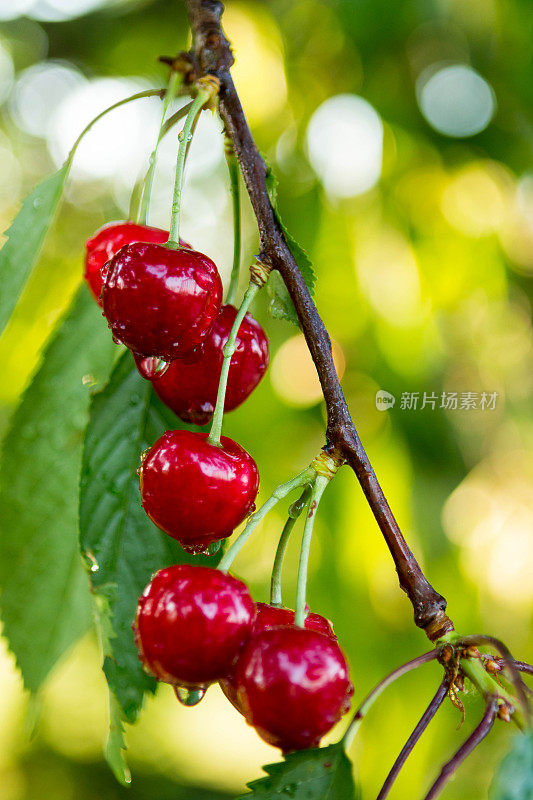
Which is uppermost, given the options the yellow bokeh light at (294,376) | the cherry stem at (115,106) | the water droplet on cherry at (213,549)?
the cherry stem at (115,106)

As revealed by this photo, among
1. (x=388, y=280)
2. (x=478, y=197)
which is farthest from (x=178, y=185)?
(x=478, y=197)

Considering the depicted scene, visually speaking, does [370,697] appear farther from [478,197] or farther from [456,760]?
[478,197]

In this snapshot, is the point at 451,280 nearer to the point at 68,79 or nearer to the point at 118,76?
the point at 118,76

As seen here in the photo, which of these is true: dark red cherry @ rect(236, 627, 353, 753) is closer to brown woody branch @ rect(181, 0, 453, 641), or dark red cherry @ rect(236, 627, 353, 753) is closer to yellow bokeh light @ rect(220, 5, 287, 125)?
brown woody branch @ rect(181, 0, 453, 641)

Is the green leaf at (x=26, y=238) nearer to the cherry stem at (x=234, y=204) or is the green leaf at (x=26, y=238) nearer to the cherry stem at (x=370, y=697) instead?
the cherry stem at (x=234, y=204)

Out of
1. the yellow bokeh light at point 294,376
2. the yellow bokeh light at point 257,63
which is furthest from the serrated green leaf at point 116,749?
the yellow bokeh light at point 257,63

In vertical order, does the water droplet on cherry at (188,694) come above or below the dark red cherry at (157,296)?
below
